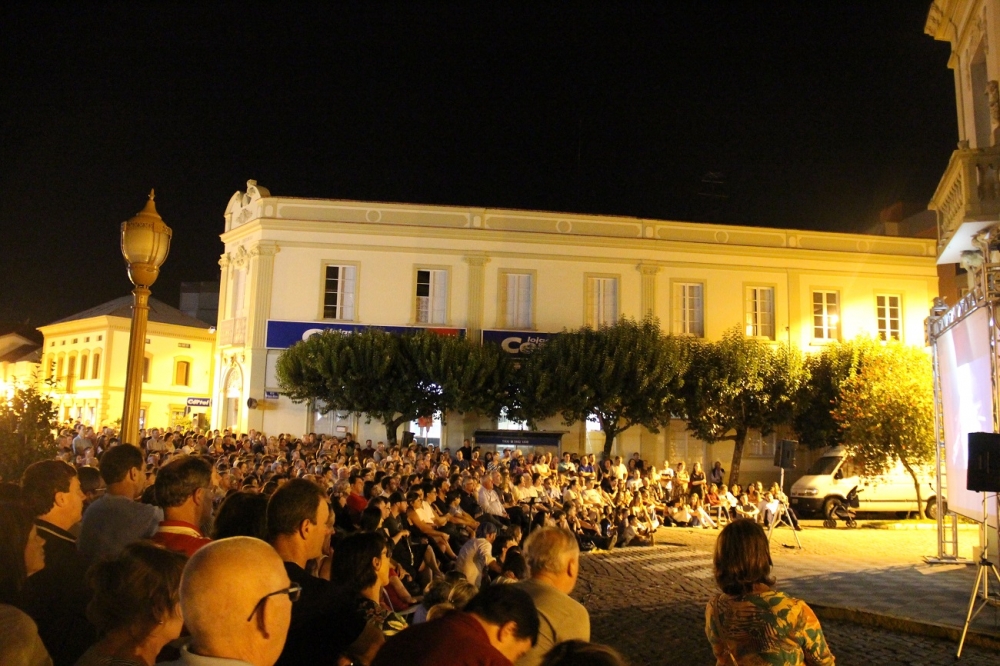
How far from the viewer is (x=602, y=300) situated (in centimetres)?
3027

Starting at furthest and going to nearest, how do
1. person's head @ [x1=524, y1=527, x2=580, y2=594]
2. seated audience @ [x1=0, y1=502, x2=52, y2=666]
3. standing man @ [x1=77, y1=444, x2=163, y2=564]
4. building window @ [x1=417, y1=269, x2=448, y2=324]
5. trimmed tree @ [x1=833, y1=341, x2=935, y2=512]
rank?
1. building window @ [x1=417, y1=269, x2=448, y2=324]
2. trimmed tree @ [x1=833, y1=341, x2=935, y2=512]
3. standing man @ [x1=77, y1=444, x2=163, y2=564]
4. person's head @ [x1=524, y1=527, x2=580, y2=594]
5. seated audience @ [x1=0, y1=502, x2=52, y2=666]

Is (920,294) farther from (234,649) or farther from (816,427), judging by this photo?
(234,649)

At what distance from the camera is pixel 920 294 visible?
31.5 m

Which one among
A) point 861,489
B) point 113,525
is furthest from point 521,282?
point 113,525

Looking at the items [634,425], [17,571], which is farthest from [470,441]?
[17,571]

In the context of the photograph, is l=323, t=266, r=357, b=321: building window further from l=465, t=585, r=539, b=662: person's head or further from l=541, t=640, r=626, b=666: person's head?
l=541, t=640, r=626, b=666: person's head

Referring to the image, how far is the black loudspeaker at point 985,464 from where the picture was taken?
26.0ft

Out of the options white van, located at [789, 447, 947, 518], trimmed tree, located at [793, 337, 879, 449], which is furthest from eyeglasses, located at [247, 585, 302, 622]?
trimmed tree, located at [793, 337, 879, 449]

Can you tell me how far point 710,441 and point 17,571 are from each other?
26499 mm

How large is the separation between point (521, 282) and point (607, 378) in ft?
19.9

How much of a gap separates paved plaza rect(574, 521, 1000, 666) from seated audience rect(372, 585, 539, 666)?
569cm

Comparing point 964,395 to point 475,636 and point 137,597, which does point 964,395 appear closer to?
point 475,636

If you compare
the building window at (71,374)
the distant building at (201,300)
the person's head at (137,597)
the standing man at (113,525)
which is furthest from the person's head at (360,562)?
the distant building at (201,300)

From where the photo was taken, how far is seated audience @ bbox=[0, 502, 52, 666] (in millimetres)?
2365
